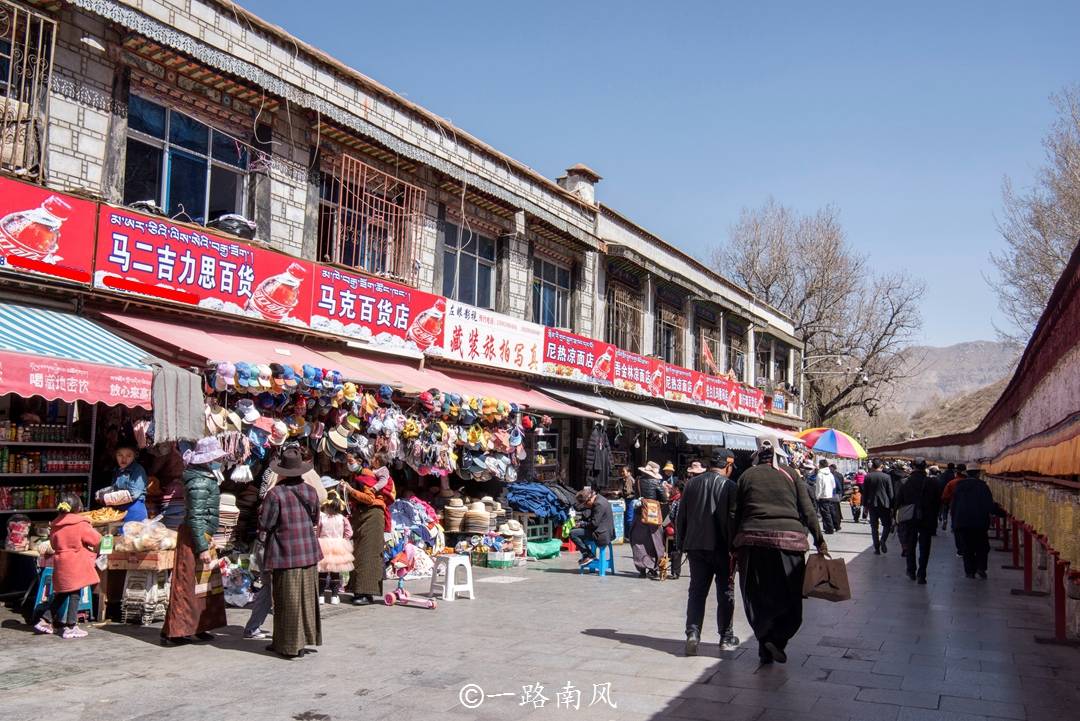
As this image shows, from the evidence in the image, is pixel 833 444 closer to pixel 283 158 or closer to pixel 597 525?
pixel 597 525

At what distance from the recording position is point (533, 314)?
2008 cm

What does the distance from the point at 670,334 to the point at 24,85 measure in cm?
2095

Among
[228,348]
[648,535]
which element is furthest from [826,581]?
[228,348]

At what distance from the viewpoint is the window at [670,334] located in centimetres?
2694

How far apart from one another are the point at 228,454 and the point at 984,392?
96.9 meters

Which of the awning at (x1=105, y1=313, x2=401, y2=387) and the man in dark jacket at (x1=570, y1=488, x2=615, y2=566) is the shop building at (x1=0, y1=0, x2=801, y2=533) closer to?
the awning at (x1=105, y1=313, x2=401, y2=387)

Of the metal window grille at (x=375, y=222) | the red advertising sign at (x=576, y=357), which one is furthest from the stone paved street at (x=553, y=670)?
the red advertising sign at (x=576, y=357)

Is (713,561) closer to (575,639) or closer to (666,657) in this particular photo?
(666,657)

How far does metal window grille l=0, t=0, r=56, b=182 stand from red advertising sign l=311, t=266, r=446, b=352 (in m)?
4.08

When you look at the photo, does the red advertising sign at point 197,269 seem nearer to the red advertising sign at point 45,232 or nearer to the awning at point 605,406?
the red advertising sign at point 45,232

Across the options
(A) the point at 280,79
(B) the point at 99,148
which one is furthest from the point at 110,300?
(A) the point at 280,79

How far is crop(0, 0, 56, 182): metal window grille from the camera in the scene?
30.9 ft

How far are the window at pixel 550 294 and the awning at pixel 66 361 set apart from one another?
1172 centimetres

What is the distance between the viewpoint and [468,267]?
1775 cm
